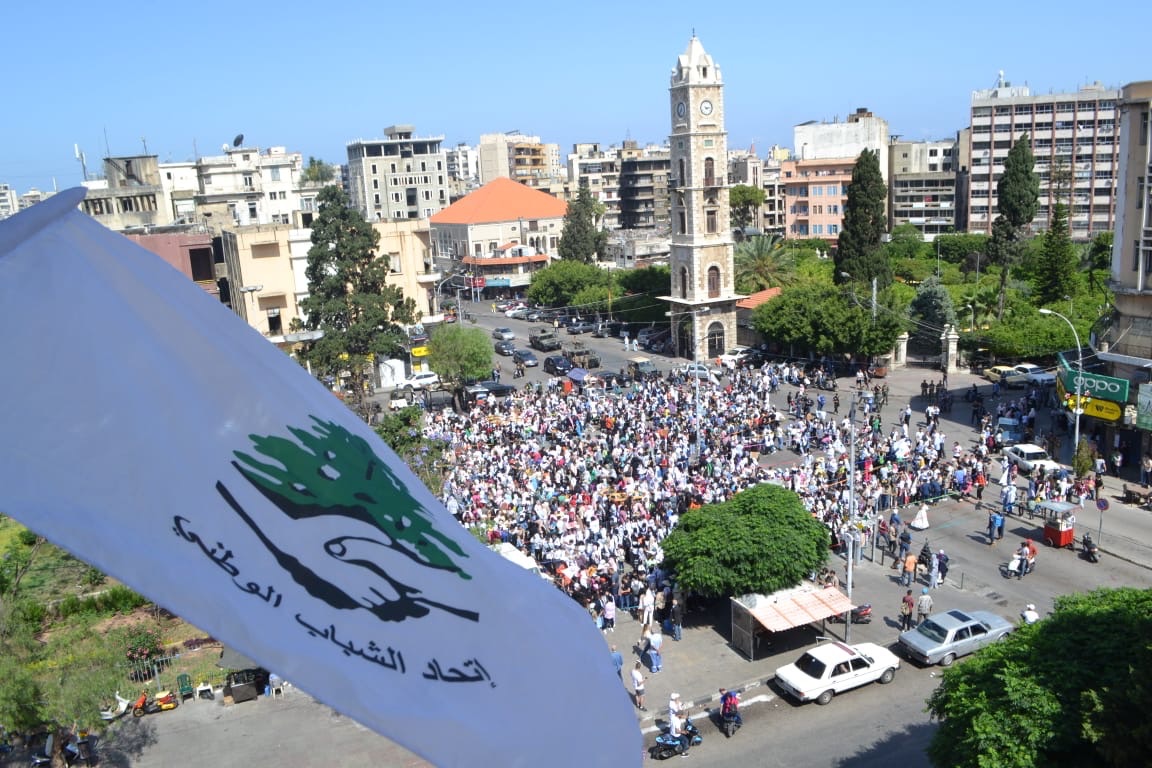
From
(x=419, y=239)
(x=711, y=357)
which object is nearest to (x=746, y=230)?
(x=711, y=357)

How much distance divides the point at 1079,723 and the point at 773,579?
7.91 metres

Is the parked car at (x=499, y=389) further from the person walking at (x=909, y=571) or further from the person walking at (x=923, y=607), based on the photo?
the person walking at (x=923, y=607)

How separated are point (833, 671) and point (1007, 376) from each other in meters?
26.4

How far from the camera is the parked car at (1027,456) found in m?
27.7

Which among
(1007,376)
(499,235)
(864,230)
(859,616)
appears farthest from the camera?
(499,235)

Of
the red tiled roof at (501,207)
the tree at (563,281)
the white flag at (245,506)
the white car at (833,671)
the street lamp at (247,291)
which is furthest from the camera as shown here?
the red tiled roof at (501,207)

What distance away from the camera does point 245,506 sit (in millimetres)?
3920

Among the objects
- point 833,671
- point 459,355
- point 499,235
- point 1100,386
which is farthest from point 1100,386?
point 499,235

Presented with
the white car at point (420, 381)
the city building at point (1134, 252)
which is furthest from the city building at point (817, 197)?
the city building at point (1134, 252)

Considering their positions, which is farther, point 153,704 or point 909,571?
A: point 909,571

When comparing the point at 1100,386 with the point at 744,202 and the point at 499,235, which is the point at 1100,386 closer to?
the point at 499,235

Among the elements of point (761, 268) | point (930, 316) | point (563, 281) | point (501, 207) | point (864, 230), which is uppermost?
point (501, 207)

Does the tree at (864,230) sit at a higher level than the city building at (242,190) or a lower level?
lower

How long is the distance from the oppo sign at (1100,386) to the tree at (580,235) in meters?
52.4
